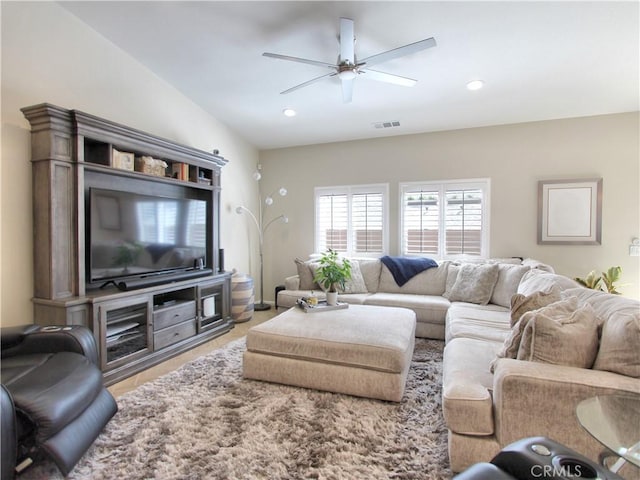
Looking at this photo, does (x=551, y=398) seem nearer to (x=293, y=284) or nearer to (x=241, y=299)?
(x=293, y=284)

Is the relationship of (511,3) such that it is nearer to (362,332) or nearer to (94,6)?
(362,332)

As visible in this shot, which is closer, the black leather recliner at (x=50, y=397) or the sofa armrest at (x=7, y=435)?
the sofa armrest at (x=7, y=435)

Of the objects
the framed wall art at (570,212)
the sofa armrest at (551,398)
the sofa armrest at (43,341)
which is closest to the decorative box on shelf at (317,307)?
the sofa armrest at (43,341)

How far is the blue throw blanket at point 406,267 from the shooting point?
13.7ft

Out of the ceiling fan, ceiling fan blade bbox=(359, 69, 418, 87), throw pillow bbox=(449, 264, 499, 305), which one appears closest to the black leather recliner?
the ceiling fan

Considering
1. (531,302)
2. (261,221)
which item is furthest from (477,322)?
(261,221)

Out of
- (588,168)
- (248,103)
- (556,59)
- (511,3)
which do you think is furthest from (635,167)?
(248,103)

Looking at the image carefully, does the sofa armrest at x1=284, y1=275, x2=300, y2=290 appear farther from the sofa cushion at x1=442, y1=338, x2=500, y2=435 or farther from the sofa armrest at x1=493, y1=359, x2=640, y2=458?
the sofa armrest at x1=493, y1=359, x2=640, y2=458

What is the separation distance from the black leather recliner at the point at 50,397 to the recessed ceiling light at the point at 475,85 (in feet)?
13.0

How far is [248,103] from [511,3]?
283 cm

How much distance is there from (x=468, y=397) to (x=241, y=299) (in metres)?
3.24

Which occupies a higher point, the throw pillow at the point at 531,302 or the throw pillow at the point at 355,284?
the throw pillow at the point at 531,302

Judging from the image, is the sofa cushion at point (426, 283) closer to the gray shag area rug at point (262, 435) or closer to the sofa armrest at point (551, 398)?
the gray shag area rug at point (262, 435)

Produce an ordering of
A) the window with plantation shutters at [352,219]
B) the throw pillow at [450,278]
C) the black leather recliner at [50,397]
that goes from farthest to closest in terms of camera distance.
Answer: the window with plantation shutters at [352,219] → the throw pillow at [450,278] → the black leather recliner at [50,397]
